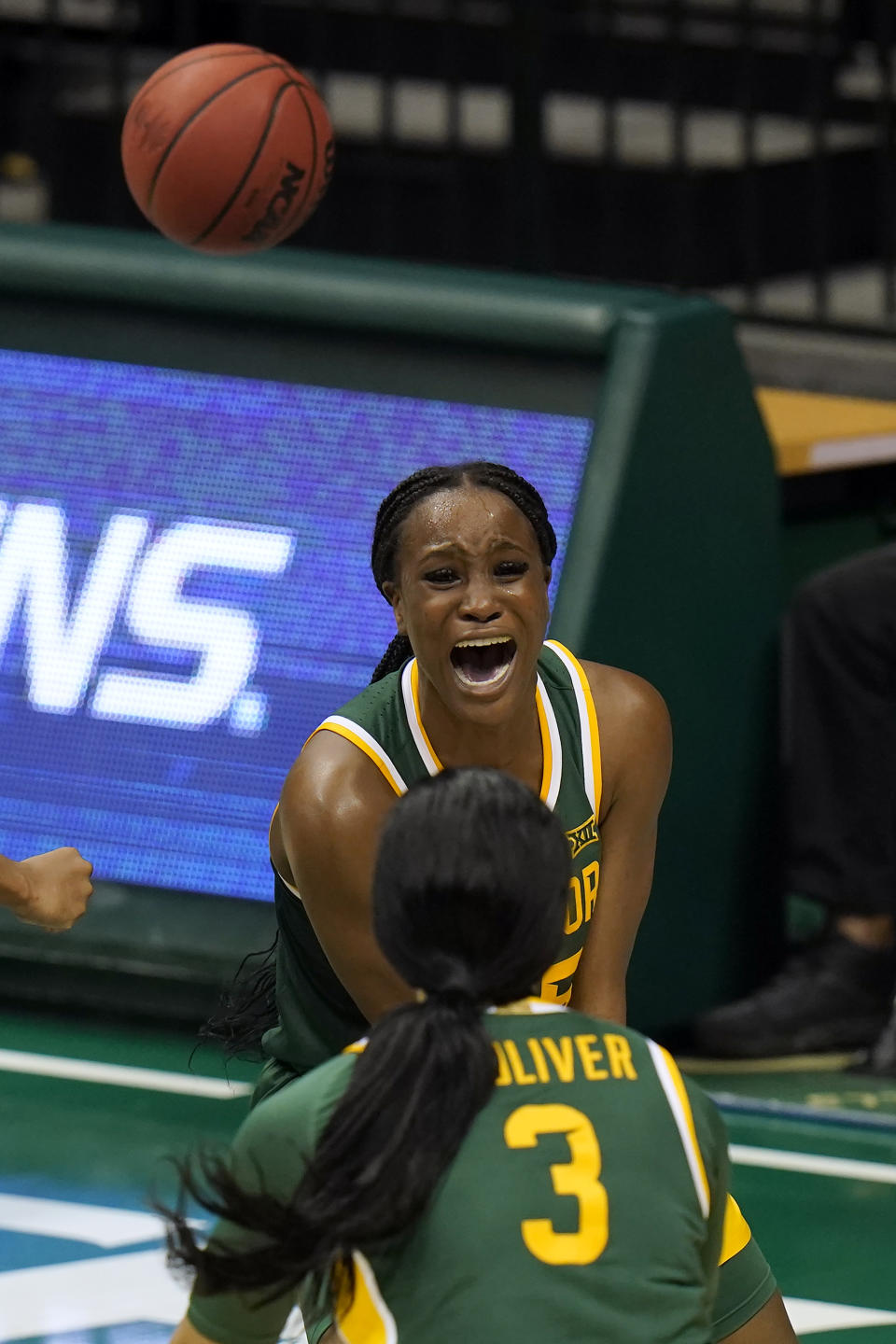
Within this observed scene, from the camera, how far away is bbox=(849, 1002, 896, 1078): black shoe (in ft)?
19.5

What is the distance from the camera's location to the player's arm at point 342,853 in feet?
10.6

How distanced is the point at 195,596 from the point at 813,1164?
1.99 meters


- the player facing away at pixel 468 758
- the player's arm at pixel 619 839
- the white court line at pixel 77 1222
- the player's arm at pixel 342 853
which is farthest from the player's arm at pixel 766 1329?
the white court line at pixel 77 1222

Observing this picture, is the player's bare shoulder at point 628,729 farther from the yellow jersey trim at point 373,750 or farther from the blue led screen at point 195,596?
the blue led screen at point 195,596

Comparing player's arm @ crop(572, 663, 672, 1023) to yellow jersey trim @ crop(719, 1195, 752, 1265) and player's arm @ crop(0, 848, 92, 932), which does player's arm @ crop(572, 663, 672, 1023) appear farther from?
player's arm @ crop(0, 848, 92, 932)

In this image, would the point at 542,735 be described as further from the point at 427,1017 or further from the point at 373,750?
the point at 427,1017

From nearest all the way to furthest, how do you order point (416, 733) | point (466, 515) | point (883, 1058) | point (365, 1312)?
point (365, 1312)
point (466, 515)
point (416, 733)
point (883, 1058)

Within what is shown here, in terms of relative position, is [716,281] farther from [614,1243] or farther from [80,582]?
[614,1243]

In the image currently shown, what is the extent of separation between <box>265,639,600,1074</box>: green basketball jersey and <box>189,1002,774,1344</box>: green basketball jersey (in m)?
0.85

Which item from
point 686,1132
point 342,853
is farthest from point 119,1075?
point 686,1132

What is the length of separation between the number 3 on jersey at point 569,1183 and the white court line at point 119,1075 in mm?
3323

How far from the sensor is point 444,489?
331 cm

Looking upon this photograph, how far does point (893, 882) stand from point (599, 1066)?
3.78 m

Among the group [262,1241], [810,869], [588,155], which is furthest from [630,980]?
[588,155]
